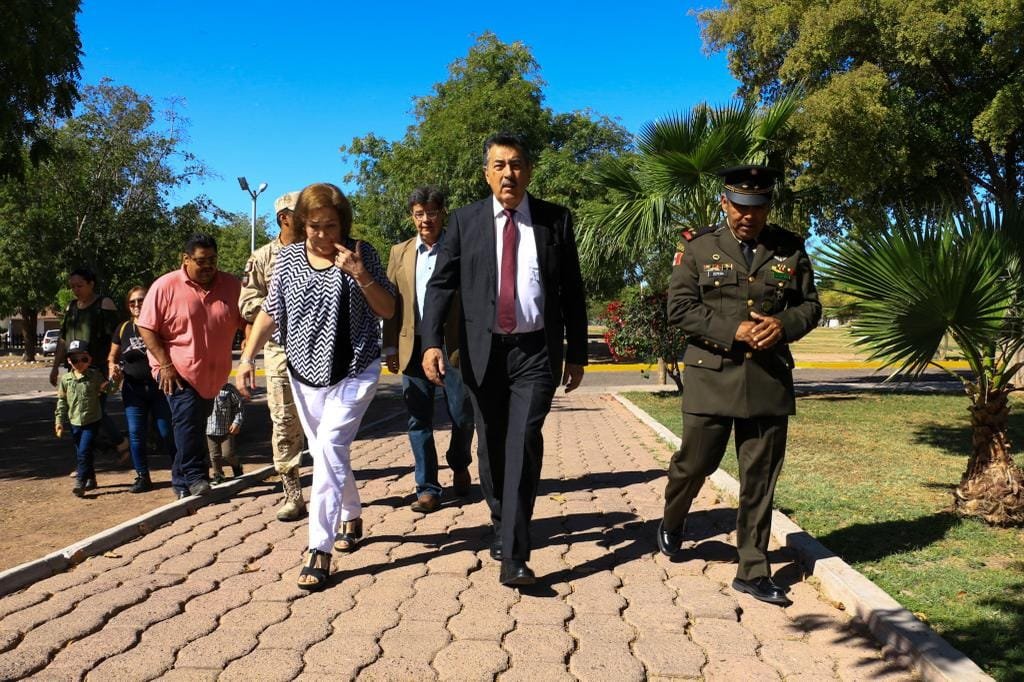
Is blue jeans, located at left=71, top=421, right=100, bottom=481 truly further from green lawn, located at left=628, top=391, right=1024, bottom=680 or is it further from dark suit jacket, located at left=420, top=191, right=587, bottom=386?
green lawn, located at left=628, top=391, right=1024, bottom=680

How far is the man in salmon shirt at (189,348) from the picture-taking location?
5941 mm

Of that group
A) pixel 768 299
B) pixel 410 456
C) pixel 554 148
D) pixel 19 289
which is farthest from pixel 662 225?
pixel 19 289

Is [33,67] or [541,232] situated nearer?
[541,232]

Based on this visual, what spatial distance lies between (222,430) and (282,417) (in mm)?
1560

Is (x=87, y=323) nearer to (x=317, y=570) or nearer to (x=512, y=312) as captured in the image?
(x=317, y=570)

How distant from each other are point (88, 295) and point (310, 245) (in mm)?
4069

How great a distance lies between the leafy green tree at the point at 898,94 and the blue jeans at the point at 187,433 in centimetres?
1087

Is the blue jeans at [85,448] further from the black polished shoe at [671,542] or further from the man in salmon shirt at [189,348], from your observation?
the black polished shoe at [671,542]

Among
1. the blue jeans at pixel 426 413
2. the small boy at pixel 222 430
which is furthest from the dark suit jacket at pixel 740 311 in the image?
the small boy at pixel 222 430

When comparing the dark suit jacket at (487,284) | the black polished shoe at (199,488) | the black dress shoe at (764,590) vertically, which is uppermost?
the dark suit jacket at (487,284)

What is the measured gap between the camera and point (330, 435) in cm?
423

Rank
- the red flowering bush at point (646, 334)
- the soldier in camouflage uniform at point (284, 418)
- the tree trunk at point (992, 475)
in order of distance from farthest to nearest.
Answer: the red flowering bush at point (646, 334) < the soldier in camouflage uniform at point (284, 418) < the tree trunk at point (992, 475)

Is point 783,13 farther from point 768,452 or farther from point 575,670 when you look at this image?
point 575,670

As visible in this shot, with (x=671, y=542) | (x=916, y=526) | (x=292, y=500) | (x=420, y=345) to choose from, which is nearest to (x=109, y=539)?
(x=292, y=500)
